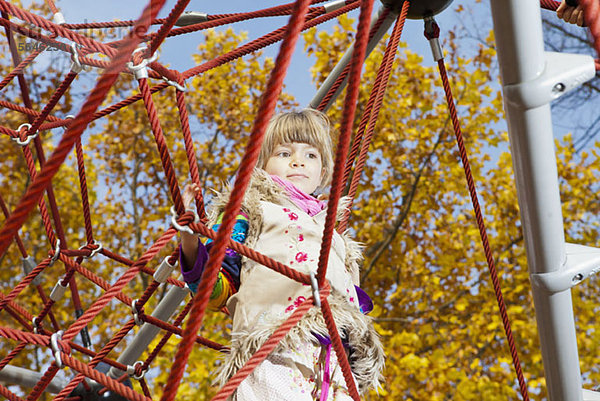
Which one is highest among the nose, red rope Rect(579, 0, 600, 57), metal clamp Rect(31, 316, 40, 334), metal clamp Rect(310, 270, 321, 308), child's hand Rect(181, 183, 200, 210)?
the nose

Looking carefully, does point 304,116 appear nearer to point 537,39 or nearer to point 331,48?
point 537,39

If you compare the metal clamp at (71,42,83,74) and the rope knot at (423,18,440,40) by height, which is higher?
the rope knot at (423,18,440,40)

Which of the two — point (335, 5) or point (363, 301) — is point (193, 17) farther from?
point (363, 301)

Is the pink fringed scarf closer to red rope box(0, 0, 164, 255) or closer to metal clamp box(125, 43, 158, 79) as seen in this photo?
metal clamp box(125, 43, 158, 79)

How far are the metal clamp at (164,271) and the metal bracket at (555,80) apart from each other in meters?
0.81

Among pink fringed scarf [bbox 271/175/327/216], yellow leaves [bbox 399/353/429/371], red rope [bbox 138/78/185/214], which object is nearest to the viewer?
red rope [bbox 138/78/185/214]

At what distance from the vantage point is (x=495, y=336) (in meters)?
4.20

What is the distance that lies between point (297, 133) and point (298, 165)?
8 cm

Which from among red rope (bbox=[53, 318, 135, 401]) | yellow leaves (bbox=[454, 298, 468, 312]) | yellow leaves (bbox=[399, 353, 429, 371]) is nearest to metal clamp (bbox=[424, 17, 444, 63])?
red rope (bbox=[53, 318, 135, 401])

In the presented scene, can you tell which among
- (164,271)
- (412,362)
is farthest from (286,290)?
(412,362)

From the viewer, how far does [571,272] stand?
0.88m

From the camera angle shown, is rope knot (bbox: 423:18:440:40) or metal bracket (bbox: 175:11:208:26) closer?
rope knot (bbox: 423:18:440:40)

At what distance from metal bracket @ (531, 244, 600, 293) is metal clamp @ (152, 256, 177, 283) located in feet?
2.47

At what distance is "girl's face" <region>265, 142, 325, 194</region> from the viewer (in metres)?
1.35
